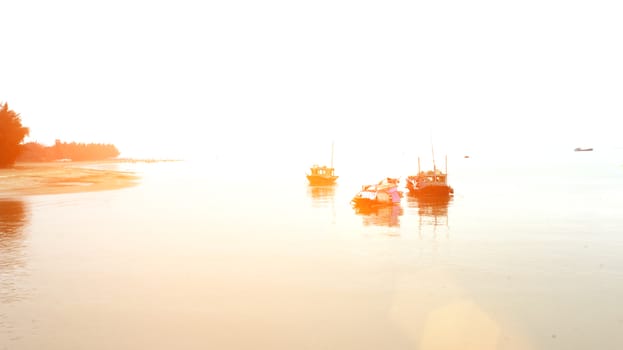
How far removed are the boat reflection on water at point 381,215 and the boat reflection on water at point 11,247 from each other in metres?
31.4

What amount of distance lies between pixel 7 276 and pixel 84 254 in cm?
730

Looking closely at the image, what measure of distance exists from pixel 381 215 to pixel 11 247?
38.4 metres

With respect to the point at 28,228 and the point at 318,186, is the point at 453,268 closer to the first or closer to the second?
the point at 28,228

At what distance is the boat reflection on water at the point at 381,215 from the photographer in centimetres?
5331

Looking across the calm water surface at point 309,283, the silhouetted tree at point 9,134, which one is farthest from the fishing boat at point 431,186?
the silhouetted tree at point 9,134

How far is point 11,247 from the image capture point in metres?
36.7

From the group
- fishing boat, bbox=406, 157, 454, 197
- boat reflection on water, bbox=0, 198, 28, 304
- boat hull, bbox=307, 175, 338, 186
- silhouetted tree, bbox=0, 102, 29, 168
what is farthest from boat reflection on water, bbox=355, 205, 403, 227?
silhouetted tree, bbox=0, 102, 29, 168

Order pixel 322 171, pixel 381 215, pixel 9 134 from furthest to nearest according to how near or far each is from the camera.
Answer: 1. pixel 322 171
2. pixel 9 134
3. pixel 381 215

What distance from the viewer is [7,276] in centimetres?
2764

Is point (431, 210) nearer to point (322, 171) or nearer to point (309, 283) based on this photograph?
point (309, 283)

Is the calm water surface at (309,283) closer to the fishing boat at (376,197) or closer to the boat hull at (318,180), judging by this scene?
the fishing boat at (376,197)

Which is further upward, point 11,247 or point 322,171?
point 322,171

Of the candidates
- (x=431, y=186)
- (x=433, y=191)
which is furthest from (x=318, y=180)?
(x=433, y=191)

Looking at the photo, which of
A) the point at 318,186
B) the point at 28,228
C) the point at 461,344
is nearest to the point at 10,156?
the point at 318,186
